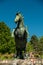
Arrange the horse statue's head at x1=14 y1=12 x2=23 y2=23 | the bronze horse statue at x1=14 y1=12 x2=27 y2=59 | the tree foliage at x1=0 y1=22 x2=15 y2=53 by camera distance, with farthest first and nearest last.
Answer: the tree foliage at x1=0 y1=22 x2=15 y2=53 → the horse statue's head at x1=14 y1=12 x2=23 y2=23 → the bronze horse statue at x1=14 y1=12 x2=27 y2=59

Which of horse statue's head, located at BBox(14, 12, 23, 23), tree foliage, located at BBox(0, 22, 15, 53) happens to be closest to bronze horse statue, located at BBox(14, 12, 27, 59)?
horse statue's head, located at BBox(14, 12, 23, 23)

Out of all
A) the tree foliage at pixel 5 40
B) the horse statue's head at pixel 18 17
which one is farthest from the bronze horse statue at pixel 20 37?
Result: the tree foliage at pixel 5 40

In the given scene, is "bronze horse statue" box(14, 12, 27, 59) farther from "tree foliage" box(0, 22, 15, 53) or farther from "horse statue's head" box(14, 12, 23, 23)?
"tree foliage" box(0, 22, 15, 53)

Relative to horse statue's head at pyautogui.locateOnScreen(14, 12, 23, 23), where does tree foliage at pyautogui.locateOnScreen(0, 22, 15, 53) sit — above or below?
above

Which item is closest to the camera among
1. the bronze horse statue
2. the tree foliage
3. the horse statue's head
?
the bronze horse statue

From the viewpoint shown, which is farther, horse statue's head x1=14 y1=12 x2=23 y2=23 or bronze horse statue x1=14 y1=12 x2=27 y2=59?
horse statue's head x1=14 y1=12 x2=23 y2=23

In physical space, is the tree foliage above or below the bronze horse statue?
above

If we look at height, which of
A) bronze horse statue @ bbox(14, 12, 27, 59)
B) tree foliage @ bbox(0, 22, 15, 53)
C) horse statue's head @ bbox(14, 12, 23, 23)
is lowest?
bronze horse statue @ bbox(14, 12, 27, 59)

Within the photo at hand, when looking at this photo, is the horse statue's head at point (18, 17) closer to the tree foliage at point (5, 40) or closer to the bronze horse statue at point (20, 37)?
the bronze horse statue at point (20, 37)

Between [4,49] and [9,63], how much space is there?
3792cm

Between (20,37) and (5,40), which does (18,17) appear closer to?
(20,37)

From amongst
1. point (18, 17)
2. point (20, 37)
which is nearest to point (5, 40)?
point (18, 17)

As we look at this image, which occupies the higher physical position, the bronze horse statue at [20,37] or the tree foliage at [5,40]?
the tree foliage at [5,40]

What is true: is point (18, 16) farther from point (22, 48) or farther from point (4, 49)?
point (4, 49)
